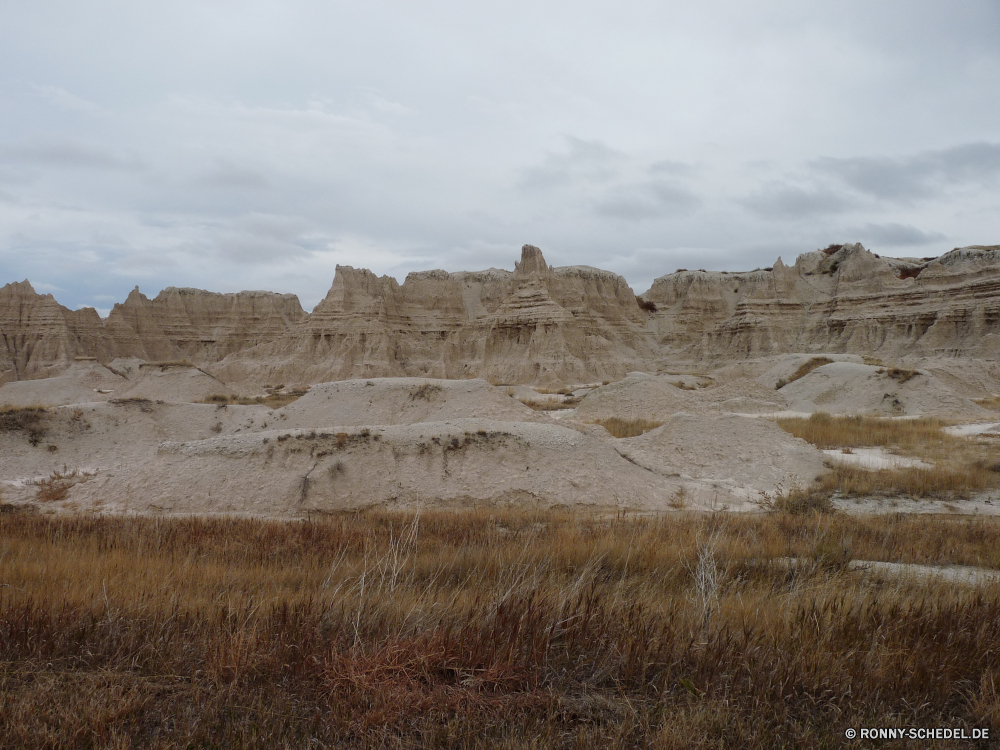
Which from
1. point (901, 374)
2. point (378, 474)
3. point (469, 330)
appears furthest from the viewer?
point (469, 330)

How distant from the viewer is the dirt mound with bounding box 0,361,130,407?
116 ft

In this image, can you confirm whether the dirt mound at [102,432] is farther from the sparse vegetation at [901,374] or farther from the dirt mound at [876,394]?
the sparse vegetation at [901,374]

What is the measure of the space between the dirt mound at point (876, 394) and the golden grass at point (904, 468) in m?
5.92

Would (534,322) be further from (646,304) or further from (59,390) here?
(59,390)

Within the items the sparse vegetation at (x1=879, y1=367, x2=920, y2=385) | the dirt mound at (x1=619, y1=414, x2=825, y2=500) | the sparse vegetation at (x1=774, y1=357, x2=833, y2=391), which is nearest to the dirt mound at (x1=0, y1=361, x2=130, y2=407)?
the dirt mound at (x1=619, y1=414, x2=825, y2=500)

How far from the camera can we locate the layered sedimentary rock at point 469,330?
6009cm

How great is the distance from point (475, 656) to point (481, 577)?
148 cm

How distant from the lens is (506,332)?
6253 centimetres

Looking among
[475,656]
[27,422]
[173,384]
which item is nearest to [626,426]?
[27,422]

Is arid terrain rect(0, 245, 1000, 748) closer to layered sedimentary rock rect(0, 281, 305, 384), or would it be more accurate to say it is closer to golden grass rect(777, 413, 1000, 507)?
golden grass rect(777, 413, 1000, 507)

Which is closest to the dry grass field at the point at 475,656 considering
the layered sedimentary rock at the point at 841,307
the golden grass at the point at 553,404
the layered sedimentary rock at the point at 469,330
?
the golden grass at the point at 553,404

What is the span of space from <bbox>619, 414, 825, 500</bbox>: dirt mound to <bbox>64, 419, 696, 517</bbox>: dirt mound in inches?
80.9

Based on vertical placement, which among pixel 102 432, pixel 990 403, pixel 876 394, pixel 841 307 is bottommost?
pixel 102 432

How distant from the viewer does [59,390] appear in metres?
37.5
